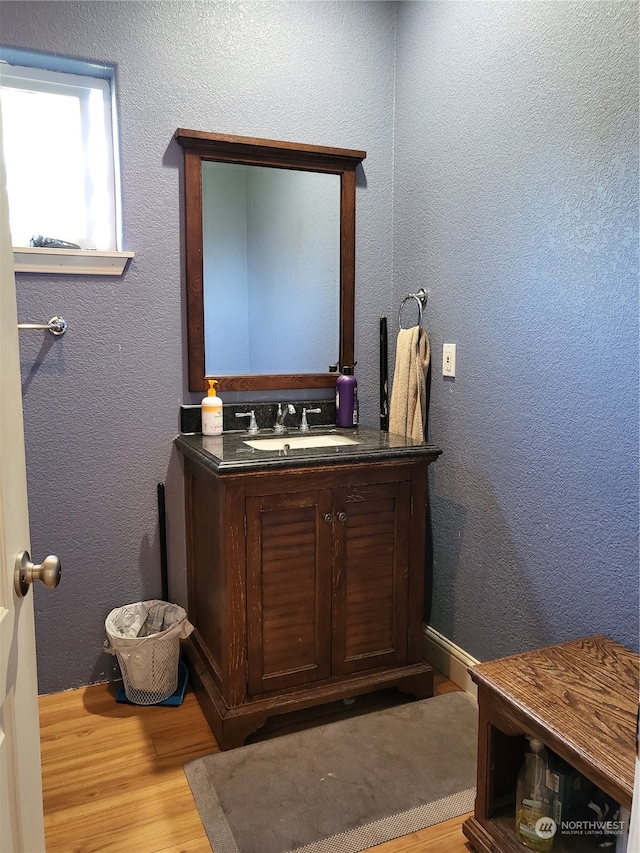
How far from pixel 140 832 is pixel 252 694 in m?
0.48

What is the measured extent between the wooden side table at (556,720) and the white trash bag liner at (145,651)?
105 cm

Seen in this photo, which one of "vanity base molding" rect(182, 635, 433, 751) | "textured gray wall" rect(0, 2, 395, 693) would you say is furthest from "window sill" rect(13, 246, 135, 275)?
"vanity base molding" rect(182, 635, 433, 751)

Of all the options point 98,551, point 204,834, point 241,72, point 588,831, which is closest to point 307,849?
point 204,834

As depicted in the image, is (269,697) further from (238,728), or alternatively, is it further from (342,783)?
(342,783)

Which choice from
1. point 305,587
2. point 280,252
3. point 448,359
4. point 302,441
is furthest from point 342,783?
point 280,252

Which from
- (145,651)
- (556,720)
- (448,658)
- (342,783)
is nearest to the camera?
(556,720)

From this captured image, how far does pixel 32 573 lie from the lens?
36.8 inches

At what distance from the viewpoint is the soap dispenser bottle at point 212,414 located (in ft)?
7.43

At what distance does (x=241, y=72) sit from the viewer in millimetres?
2297

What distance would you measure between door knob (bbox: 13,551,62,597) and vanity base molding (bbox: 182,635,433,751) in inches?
46.5

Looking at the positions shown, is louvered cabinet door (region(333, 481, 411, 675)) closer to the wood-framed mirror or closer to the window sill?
the wood-framed mirror

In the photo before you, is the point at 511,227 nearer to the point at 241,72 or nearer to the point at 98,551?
the point at 241,72

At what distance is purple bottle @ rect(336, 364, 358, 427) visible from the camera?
2471mm

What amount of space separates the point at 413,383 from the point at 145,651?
1293mm
